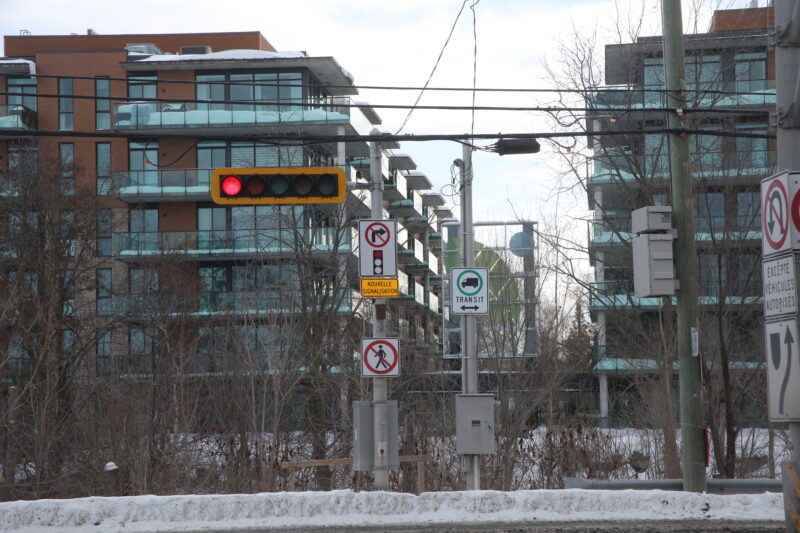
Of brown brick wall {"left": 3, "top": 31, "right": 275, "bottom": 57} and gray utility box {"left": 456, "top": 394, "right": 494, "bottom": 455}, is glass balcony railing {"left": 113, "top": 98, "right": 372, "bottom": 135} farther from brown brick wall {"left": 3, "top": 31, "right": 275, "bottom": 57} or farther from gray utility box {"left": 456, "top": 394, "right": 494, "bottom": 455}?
gray utility box {"left": 456, "top": 394, "right": 494, "bottom": 455}

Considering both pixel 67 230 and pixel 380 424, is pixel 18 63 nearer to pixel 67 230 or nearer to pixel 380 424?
pixel 67 230

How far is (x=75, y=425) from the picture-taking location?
80.3ft

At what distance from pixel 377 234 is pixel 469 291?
1.67 m

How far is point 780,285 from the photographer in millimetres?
7367

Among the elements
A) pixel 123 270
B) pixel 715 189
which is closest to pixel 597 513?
pixel 715 189

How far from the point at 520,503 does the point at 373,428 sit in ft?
10.3

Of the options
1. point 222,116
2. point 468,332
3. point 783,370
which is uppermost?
point 222,116

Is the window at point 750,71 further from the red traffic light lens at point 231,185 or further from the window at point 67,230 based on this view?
the window at point 67,230

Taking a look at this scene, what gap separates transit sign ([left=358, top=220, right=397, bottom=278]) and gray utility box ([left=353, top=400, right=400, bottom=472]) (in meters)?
1.90

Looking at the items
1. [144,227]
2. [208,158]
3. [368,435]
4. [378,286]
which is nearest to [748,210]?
[378,286]

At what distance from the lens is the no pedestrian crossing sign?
14555mm

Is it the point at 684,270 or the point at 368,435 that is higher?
the point at 684,270

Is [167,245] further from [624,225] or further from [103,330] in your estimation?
[624,225]

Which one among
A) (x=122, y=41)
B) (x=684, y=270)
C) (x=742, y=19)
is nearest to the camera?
(x=684, y=270)
